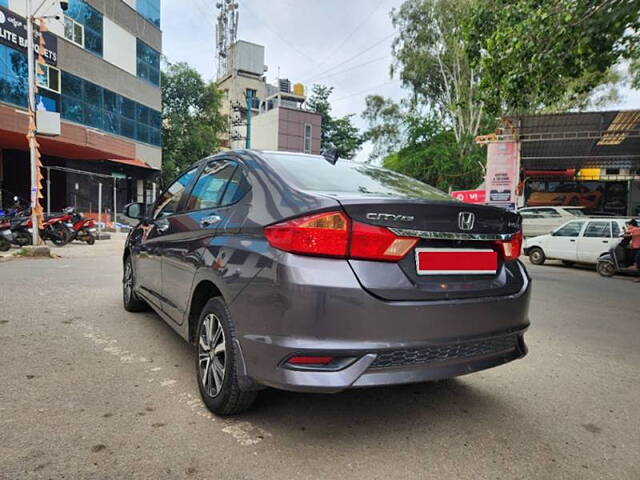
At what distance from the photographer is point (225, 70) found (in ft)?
172

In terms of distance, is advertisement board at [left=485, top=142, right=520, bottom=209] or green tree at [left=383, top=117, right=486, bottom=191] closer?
advertisement board at [left=485, top=142, right=520, bottom=209]

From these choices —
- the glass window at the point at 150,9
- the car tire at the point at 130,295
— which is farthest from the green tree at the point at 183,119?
the car tire at the point at 130,295

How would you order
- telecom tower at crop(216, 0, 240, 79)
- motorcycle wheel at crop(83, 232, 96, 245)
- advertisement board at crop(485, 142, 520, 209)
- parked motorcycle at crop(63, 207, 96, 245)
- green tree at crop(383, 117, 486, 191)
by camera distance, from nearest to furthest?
parked motorcycle at crop(63, 207, 96, 245) → motorcycle wheel at crop(83, 232, 96, 245) → advertisement board at crop(485, 142, 520, 209) → green tree at crop(383, 117, 486, 191) → telecom tower at crop(216, 0, 240, 79)

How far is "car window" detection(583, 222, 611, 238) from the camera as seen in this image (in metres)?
11.1

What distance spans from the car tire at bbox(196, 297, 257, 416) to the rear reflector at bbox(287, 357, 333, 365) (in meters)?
0.38

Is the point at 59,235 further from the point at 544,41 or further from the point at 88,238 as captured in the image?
the point at 544,41

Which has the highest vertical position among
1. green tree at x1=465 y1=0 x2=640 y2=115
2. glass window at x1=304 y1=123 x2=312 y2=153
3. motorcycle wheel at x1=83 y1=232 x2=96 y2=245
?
glass window at x1=304 y1=123 x2=312 y2=153

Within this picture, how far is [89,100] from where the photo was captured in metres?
20.0

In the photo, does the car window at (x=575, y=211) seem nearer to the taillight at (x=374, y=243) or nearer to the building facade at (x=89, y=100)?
the building facade at (x=89, y=100)

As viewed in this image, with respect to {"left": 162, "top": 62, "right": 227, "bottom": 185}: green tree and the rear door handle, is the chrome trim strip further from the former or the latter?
{"left": 162, "top": 62, "right": 227, "bottom": 185}: green tree

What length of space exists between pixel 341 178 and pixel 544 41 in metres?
6.41

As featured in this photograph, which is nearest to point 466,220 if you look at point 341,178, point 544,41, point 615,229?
point 341,178

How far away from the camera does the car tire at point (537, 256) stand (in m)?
12.8

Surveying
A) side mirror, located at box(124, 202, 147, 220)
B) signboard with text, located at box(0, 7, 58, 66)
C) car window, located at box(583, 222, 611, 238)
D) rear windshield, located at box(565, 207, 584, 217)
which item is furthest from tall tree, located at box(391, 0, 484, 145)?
side mirror, located at box(124, 202, 147, 220)
